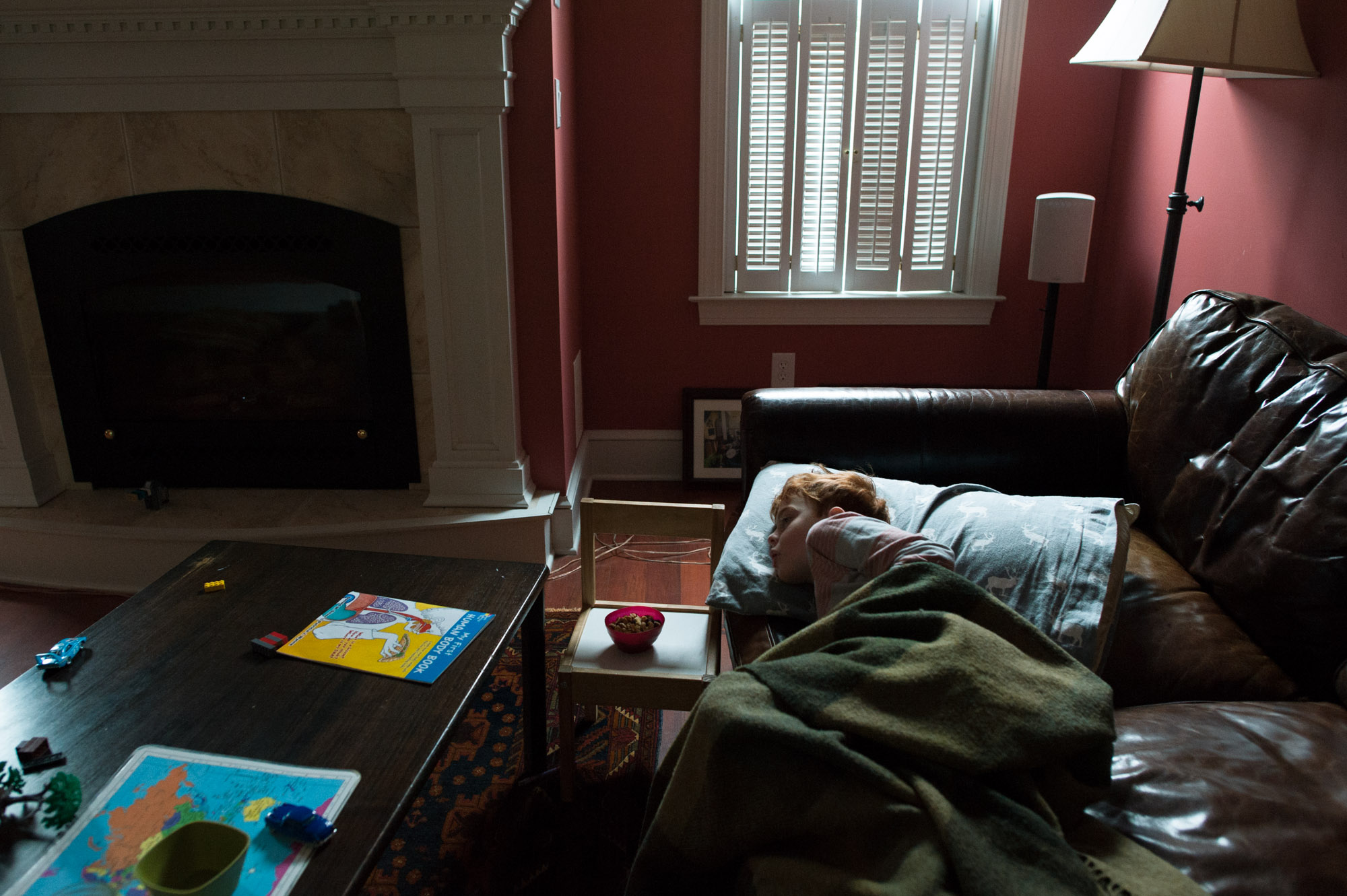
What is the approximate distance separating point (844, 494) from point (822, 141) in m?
1.89

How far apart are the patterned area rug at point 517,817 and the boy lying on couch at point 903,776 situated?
21.4 inches

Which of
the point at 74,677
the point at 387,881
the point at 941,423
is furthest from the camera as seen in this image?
the point at 941,423

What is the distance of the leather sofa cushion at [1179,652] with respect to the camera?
125 cm

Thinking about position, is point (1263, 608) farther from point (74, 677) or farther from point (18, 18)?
point (18, 18)

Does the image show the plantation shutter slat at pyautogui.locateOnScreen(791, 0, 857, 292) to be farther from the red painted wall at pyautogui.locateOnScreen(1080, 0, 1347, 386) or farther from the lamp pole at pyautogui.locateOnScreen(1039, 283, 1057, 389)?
the red painted wall at pyautogui.locateOnScreen(1080, 0, 1347, 386)

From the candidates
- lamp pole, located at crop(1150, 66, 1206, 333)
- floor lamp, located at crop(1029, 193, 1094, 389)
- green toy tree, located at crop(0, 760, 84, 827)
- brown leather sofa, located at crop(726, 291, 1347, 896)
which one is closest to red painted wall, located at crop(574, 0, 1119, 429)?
floor lamp, located at crop(1029, 193, 1094, 389)

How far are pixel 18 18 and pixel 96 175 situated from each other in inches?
15.9

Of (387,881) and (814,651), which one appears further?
(387,881)

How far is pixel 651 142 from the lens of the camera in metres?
2.98

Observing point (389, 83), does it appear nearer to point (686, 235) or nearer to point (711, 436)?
point (686, 235)

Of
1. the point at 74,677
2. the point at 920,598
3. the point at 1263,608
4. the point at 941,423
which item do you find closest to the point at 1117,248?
the point at 941,423

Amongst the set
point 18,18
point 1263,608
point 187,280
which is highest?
point 18,18

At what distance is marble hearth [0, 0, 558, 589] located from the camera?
2234 mm

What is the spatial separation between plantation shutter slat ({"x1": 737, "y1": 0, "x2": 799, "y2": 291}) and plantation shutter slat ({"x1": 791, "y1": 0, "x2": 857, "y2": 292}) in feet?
0.12
